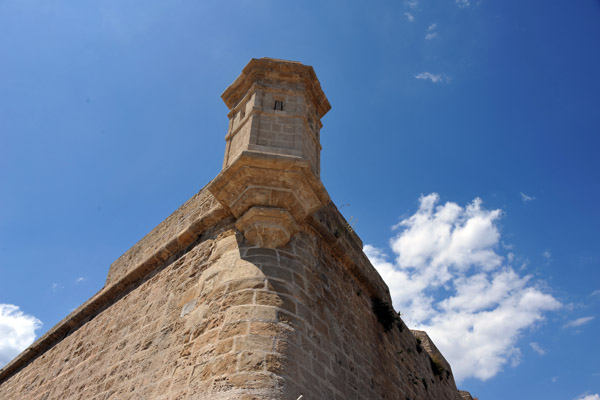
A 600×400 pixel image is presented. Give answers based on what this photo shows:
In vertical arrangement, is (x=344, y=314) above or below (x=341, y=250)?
below

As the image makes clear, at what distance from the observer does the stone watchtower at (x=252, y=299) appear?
10.0 feet

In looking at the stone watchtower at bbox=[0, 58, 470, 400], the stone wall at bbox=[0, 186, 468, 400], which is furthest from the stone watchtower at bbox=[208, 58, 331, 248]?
the stone wall at bbox=[0, 186, 468, 400]

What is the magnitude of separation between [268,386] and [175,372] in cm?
104

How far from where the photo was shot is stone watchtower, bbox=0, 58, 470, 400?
3063 millimetres

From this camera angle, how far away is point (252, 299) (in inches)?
129

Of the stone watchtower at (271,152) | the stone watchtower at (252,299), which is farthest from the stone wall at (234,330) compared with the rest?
the stone watchtower at (271,152)

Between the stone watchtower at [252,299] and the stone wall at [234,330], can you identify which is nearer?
the stone wall at [234,330]

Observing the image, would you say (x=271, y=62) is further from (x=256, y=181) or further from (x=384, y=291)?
(x=384, y=291)

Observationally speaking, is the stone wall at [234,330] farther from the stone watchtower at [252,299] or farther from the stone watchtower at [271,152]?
the stone watchtower at [271,152]

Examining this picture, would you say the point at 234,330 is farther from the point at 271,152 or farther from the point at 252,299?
the point at 271,152

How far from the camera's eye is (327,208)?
5543 millimetres

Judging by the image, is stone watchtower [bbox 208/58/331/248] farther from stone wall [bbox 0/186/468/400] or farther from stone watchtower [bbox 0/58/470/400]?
stone wall [bbox 0/186/468/400]

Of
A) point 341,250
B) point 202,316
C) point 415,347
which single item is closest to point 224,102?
point 341,250

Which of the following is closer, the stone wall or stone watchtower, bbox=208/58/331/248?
the stone wall
